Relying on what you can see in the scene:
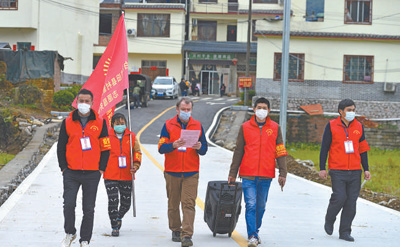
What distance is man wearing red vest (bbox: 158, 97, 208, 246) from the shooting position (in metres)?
7.93

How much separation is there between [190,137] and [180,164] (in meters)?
0.42

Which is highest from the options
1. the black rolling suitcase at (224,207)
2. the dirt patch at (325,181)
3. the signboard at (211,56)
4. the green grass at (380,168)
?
the signboard at (211,56)

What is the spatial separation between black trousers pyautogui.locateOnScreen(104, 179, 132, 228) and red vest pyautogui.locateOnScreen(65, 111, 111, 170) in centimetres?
135

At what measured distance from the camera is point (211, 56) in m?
57.8

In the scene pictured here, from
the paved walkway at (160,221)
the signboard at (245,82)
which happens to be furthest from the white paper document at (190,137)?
the signboard at (245,82)

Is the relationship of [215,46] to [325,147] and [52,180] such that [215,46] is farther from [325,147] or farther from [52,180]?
[325,147]

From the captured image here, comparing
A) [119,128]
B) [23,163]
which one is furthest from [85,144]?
[23,163]

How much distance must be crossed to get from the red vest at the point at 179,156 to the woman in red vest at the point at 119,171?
0.74 m

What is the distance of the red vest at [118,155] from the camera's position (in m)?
8.61

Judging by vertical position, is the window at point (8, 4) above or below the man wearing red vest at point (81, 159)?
above

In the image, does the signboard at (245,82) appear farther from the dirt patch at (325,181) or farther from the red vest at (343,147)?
the red vest at (343,147)

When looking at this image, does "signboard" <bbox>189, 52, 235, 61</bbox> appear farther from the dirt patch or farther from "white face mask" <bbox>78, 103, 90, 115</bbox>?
"white face mask" <bbox>78, 103, 90, 115</bbox>

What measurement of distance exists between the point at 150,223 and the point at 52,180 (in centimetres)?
490

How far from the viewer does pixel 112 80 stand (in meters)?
9.92
